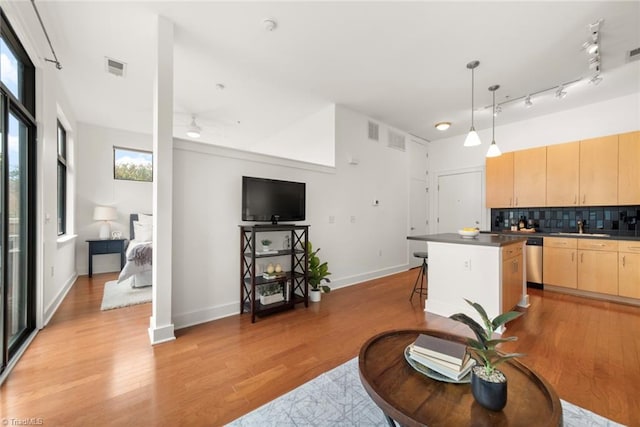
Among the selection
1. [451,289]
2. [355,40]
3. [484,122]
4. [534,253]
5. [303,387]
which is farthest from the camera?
[484,122]

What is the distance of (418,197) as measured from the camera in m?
5.93

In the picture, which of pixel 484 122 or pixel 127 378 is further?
pixel 484 122

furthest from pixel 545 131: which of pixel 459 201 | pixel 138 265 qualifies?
pixel 138 265

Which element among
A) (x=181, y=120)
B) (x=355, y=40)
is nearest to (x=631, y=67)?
(x=355, y=40)

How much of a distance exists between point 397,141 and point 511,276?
3.33 m

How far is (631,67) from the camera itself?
314 cm

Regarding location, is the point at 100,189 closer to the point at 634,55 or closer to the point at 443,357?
the point at 443,357

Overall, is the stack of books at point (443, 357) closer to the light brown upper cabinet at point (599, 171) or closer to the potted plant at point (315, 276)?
the potted plant at point (315, 276)

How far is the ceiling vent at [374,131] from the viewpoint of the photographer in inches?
190

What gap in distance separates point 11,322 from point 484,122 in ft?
22.6

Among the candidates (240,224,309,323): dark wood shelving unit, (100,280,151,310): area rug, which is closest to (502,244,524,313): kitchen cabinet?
(240,224,309,323): dark wood shelving unit

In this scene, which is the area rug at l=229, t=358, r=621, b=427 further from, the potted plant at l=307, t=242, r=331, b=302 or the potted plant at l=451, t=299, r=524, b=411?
the potted plant at l=307, t=242, r=331, b=302

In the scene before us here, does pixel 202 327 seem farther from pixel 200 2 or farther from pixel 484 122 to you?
pixel 484 122

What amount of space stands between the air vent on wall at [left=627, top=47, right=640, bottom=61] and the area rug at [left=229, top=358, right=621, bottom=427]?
361cm
